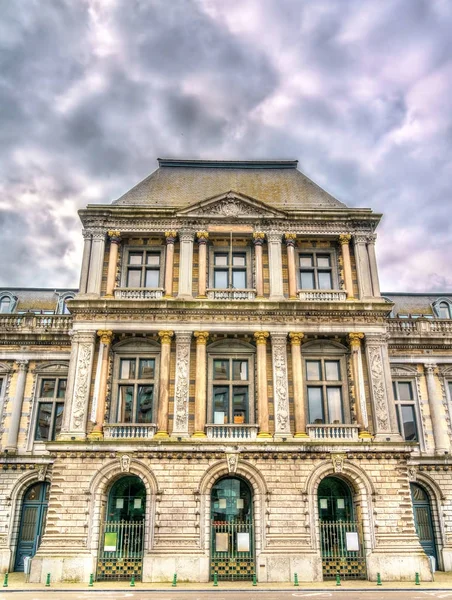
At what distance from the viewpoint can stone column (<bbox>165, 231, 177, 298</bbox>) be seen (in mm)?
26703

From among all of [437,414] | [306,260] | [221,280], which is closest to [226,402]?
[221,280]

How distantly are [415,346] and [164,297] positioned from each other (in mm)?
15235

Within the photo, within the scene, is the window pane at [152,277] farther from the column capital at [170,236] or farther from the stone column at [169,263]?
the column capital at [170,236]

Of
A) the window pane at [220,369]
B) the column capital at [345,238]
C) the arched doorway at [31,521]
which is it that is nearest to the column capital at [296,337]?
the window pane at [220,369]

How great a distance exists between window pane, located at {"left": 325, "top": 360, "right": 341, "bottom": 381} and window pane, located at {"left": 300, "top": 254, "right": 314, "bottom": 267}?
552 centimetres

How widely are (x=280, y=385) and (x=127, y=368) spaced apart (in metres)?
7.48

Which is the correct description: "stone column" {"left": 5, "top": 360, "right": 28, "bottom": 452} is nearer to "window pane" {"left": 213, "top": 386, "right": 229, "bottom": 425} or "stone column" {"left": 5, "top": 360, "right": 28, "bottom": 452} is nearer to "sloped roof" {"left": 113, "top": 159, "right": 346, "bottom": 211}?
"sloped roof" {"left": 113, "top": 159, "right": 346, "bottom": 211}

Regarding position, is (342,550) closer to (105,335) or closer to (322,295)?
(322,295)

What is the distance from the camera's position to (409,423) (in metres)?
30.5

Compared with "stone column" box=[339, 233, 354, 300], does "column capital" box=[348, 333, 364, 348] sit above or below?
below

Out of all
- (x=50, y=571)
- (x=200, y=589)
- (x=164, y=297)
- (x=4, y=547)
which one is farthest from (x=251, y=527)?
(x=4, y=547)

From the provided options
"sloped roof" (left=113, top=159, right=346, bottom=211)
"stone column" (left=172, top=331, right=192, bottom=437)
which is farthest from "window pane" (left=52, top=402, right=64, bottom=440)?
"sloped roof" (left=113, top=159, right=346, bottom=211)

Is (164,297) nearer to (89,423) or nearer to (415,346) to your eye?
(89,423)

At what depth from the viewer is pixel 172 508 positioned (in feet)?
74.2
